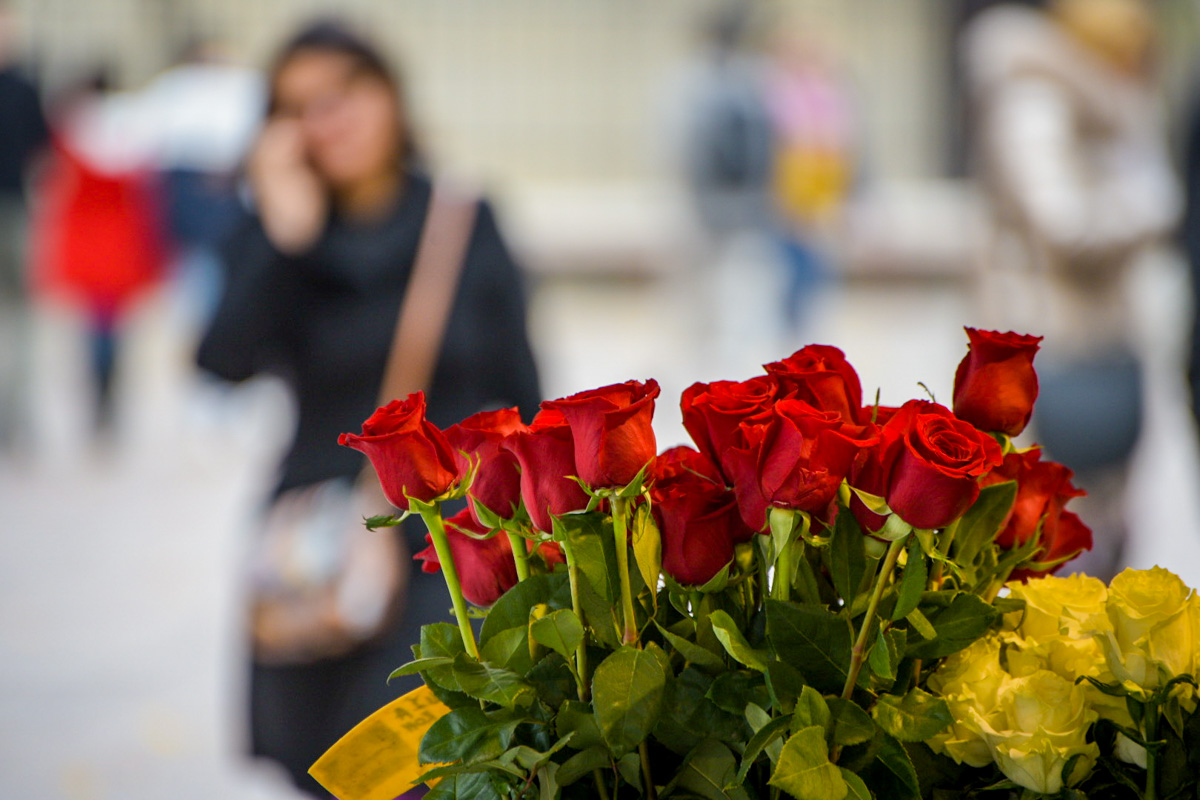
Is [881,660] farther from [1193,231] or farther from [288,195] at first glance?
[288,195]

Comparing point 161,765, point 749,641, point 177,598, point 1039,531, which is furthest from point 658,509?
point 177,598

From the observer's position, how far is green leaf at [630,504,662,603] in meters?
0.67

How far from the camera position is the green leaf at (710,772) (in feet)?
2.18

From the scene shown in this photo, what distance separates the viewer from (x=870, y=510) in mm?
644

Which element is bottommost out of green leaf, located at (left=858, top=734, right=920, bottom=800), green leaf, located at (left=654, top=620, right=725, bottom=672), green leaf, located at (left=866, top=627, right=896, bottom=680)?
green leaf, located at (left=858, top=734, right=920, bottom=800)

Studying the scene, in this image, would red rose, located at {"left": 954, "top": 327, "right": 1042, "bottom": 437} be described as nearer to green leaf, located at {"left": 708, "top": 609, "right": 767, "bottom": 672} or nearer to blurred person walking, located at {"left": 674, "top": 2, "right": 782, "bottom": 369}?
green leaf, located at {"left": 708, "top": 609, "right": 767, "bottom": 672}

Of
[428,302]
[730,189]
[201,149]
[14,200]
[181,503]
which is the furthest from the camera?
[730,189]

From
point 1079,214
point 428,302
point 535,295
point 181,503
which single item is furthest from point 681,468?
point 535,295

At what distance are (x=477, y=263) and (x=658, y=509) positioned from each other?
5.34 ft

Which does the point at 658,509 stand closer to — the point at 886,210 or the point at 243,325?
the point at 243,325

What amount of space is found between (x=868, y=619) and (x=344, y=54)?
6.01 ft

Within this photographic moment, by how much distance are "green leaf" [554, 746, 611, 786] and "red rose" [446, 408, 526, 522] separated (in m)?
0.13

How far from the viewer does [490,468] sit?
71cm

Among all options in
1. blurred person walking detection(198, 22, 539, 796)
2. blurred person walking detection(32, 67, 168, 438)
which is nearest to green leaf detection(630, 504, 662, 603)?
blurred person walking detection(198, 22, 539, 796)
